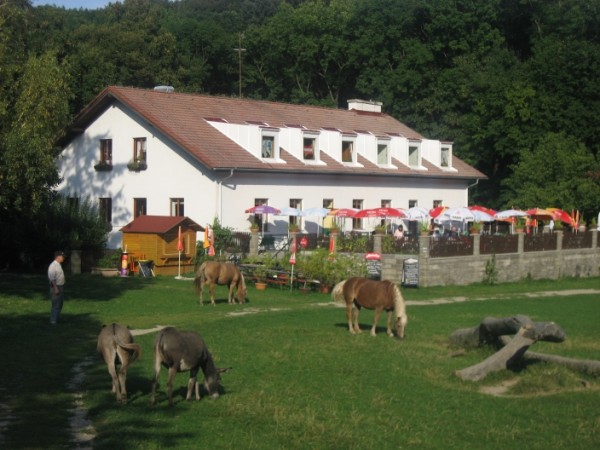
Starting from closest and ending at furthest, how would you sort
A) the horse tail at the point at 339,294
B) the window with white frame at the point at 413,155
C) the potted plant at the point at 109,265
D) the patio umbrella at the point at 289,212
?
the horse tail at the point at 339,294, the potted plant at the point at 109,265, the patio umbrella at the point at 289,212, the window with white frame at the point at 413,155

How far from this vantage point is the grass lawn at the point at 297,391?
41.4 feet

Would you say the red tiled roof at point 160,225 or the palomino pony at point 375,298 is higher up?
the red tiled roof at point 160,225

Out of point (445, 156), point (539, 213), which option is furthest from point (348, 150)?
point (539, 213)

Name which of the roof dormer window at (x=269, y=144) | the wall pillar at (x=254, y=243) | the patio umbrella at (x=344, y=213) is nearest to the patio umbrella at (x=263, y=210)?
the wall pillar at (x=254, y=243)

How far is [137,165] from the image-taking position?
47.4m

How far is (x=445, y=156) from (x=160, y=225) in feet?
78.1

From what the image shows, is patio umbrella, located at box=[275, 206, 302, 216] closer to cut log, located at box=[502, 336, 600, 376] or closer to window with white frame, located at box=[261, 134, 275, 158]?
window with white frame, located at box=[261, 134, 275, 158]

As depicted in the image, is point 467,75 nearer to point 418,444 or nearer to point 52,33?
point 52,33

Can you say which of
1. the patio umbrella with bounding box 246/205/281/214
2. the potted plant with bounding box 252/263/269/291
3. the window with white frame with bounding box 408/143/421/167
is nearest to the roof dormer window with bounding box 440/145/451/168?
the window with white frame with bounding box 408/143/421/167

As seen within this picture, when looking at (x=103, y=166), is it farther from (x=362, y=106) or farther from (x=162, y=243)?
(x=362, y=106)

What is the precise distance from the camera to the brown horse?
29.9 meters

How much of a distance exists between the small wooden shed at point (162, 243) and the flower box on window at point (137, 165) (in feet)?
20.5

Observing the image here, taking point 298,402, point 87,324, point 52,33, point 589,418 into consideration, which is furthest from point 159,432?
point 52,33

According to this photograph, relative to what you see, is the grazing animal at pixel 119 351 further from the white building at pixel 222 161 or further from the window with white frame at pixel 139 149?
the window with white frame at pixel 139 149
